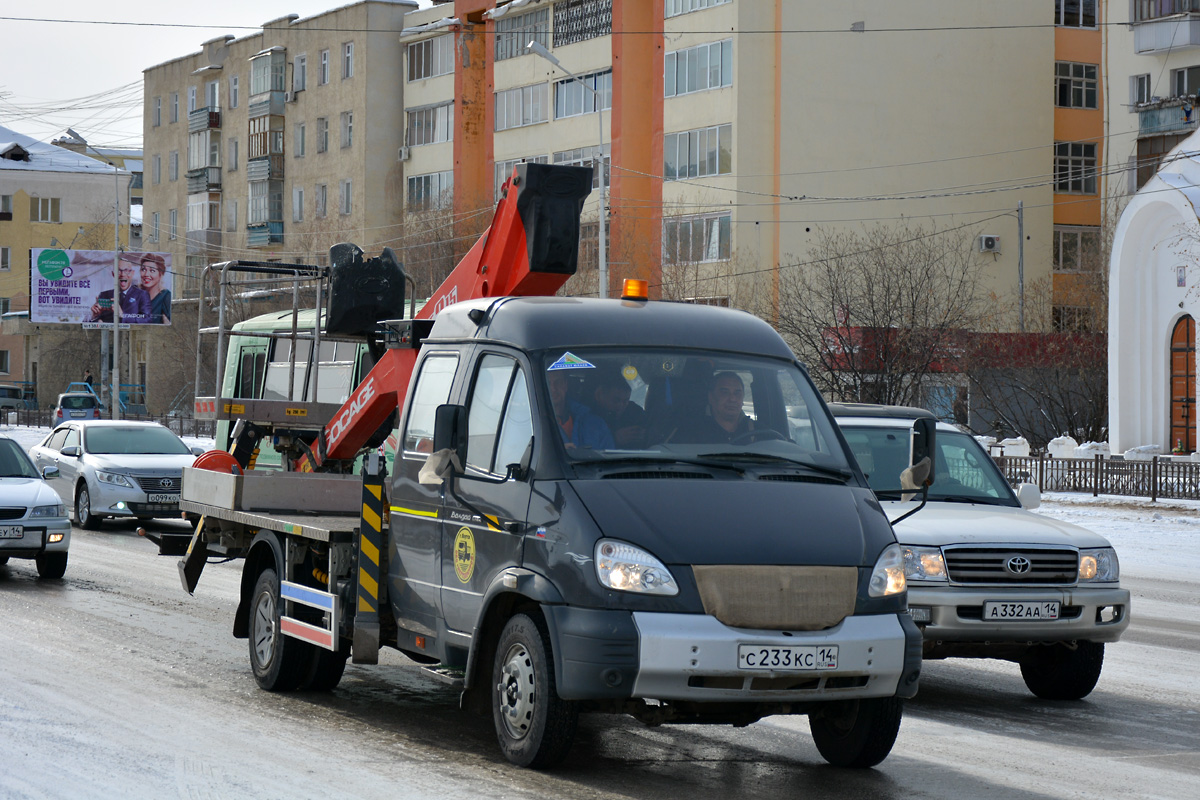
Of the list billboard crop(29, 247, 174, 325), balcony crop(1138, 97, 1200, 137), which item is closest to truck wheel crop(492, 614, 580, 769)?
balcony crop(1138, 97, 1200, 137)

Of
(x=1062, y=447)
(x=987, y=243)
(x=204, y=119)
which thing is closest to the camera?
(x=1062, y=447)

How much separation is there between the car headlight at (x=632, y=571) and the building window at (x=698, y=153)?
45204 mm

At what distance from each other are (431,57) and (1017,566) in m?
61.8

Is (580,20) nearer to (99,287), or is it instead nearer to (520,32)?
(520,32)

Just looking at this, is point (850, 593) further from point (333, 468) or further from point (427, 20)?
point (427, 20)

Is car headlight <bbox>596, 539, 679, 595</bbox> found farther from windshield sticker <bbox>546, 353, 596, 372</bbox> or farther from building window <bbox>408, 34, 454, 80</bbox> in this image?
building window <bbox>408, 34, 454, 80</bbox>

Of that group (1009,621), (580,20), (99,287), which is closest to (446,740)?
(1009,621)

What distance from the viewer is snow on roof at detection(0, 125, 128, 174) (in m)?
101


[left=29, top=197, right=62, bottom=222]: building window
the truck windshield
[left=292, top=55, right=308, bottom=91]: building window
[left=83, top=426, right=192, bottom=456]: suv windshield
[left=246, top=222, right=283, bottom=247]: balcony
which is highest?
[left=292, top=55, right=308, bottom=91]: building window

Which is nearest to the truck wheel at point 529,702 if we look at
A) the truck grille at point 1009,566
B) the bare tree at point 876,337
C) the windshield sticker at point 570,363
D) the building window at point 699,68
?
the windshield sticker at point 570,363

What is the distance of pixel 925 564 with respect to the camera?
9.17 meters

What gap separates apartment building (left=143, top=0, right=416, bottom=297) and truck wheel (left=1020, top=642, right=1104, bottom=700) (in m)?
60.8

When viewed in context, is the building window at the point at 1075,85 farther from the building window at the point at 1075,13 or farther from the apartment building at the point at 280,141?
the apartment building at the point at 280,141

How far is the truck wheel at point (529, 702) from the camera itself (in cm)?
678
